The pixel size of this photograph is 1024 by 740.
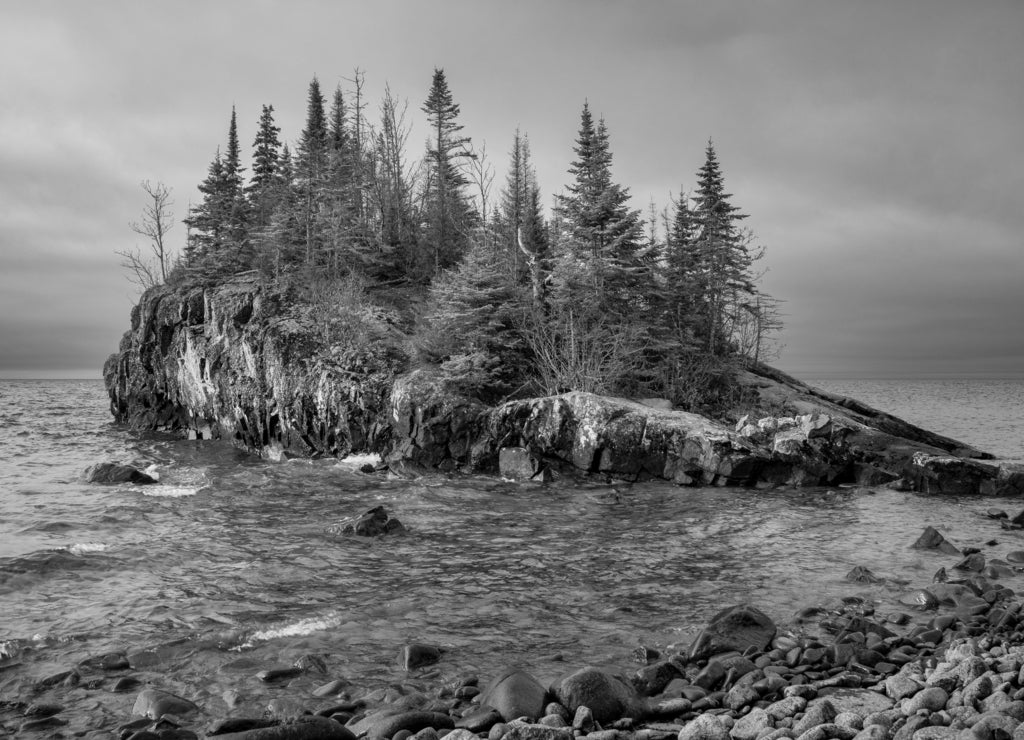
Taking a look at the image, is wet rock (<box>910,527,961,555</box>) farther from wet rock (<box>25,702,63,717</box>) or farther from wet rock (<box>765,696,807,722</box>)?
wet rock (<box>25,702,63,717</box>)

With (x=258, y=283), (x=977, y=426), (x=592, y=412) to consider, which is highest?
(x=258, y=283)

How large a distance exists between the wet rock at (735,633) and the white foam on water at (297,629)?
503 cm

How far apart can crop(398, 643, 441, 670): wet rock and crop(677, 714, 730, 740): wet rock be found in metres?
3.28

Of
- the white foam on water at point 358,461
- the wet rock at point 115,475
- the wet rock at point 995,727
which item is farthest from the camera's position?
the white foam on water at point 358,461

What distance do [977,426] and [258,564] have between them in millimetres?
51285

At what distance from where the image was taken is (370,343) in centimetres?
3016

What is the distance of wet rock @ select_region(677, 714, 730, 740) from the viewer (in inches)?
217

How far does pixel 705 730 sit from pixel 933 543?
10.6 m

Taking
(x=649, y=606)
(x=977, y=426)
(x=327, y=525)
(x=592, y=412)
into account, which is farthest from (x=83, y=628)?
(x=977, y=426)

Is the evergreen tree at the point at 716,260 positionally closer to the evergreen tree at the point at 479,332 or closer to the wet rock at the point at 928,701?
the evergreen tree at the point at 479,332

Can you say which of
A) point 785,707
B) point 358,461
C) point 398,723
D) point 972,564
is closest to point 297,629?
point 398,723

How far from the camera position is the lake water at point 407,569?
8031mm

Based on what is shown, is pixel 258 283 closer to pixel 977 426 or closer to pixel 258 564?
pixel 258 564

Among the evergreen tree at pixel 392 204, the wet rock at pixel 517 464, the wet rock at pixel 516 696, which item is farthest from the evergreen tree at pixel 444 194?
the wet rock at pixel 516 696
